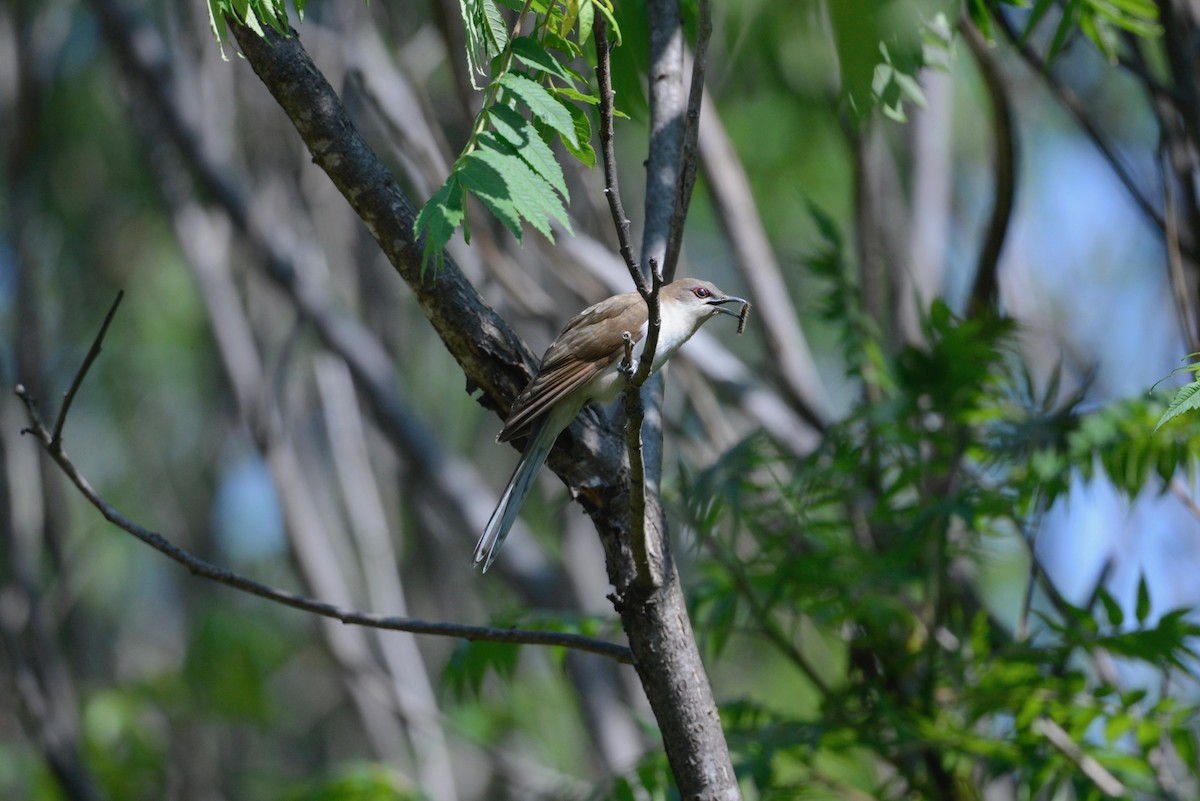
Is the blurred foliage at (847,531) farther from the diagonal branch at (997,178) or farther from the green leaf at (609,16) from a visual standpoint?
the diagonal branch at (997,178)

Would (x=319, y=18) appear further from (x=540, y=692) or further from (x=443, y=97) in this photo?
(x=540, y=692)

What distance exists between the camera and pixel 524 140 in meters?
2.18

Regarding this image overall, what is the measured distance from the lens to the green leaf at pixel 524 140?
7.08 feet

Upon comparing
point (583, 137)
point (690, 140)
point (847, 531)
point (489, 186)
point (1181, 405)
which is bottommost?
point (1181, 405)

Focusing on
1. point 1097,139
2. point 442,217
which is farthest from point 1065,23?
point 442,217

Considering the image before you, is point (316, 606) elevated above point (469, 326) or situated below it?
below

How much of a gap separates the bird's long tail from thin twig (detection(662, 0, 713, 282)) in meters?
0.57

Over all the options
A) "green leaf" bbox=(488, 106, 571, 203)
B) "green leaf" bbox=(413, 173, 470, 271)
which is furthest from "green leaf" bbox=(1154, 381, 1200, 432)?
"green leaf" bbox=(413, 173, 470, 271)

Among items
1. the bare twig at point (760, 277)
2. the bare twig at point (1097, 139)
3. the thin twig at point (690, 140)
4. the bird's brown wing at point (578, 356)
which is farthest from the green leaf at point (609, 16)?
the bare twig at point (760, 277)

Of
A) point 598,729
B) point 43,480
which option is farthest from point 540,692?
point 43,480

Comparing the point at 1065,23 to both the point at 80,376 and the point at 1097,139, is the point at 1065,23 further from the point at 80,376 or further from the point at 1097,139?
the point at 80,376

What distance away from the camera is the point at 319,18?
6660mm

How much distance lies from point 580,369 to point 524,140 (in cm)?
109

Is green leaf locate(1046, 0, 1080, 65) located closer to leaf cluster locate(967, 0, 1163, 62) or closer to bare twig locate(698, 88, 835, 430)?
leaf cluster locate(967, 0, 1163, 62)
